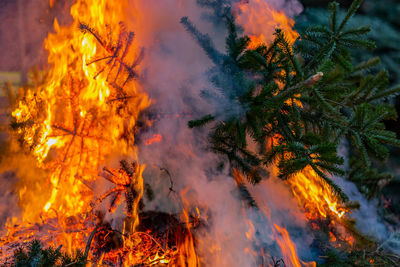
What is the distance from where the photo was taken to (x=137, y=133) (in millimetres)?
2176

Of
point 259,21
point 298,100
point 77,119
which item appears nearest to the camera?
point 298,100

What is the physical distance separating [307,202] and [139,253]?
153 centimetres

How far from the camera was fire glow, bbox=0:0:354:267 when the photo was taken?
1.96m

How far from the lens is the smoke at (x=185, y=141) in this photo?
199 cm

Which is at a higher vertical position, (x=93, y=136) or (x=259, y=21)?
(x=259, y=21)

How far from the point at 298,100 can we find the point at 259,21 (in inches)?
34.3

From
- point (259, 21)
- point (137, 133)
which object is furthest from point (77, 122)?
point (259, 21)

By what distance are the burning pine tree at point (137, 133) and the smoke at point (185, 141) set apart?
7 cm

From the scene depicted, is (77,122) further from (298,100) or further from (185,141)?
(298,100)

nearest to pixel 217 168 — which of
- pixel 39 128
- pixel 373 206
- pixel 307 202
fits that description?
pixel 307 202

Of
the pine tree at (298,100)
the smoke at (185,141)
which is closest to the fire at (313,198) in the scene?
the smoke at (185,141)

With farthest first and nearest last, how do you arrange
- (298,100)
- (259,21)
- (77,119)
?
(77,119), (259,21), (298,100)

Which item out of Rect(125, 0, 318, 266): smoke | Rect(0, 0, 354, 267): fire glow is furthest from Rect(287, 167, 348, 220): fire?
Rect(125, 0, 318, 266): smoke

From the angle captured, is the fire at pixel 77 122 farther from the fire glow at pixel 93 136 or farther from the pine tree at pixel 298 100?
the pine tree at pixel 298 100
